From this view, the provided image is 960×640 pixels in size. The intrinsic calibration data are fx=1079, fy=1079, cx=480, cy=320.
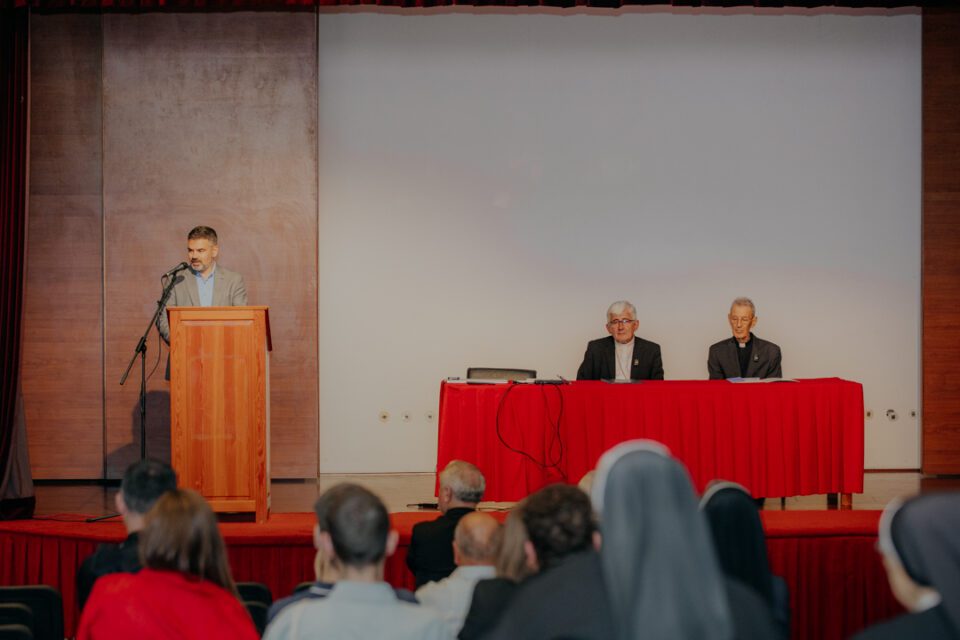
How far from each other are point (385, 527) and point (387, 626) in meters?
0.26

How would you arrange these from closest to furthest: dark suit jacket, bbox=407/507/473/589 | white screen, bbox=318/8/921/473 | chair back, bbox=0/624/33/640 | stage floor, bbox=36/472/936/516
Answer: chair back, bbox=0/624/33/640 < dark suit jacket, bbox=407/507/473/589 < stage floor, bbox=36/472/936/516 < white screen, bbox=318/8/921/473

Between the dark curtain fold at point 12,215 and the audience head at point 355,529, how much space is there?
518 centimetres

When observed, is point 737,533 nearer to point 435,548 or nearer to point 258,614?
point 435,548

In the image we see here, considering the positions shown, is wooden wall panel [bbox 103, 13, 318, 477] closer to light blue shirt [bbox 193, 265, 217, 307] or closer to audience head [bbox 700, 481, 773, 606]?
light blue shirt [bbox 193, 265, 217, 307]

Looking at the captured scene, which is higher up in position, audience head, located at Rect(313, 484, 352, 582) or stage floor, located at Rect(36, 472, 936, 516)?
audience head, located at Rect(313, 484, 352, 582)

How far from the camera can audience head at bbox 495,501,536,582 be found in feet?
9.43

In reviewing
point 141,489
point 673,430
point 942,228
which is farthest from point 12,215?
point 942,228

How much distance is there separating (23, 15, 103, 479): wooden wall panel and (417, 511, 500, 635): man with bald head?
6.18 m

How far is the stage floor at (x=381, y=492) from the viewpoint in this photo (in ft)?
23.9

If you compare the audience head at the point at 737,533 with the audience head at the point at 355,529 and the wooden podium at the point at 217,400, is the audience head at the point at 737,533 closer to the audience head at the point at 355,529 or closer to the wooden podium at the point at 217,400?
the audience head at the point at 355,529

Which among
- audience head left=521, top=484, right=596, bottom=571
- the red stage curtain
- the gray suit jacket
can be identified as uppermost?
the red stage curtain

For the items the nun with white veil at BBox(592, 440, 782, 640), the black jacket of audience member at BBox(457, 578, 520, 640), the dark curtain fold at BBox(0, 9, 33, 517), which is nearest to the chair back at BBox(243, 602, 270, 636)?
the black jacket of audience member at BBox(457, 578, 520, 640)

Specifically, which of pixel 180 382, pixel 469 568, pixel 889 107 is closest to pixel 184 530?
pixel 469 568

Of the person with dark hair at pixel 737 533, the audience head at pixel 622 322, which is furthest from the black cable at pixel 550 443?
the person with dark hair at pixel 737 533
